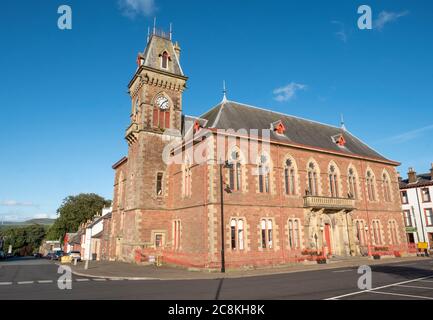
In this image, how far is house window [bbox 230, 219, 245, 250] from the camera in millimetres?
22672

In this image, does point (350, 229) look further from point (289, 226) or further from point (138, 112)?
point (138, 112)

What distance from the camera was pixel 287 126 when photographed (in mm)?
31344

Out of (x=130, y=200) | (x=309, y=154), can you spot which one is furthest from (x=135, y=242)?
(x=309, y=154)

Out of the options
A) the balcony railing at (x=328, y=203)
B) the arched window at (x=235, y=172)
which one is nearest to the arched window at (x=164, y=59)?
the arched window at (x=235, y=172)

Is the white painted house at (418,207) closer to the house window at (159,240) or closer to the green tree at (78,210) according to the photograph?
the house window at (159,240)

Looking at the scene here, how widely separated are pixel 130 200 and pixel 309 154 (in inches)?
709

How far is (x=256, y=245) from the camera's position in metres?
23.5

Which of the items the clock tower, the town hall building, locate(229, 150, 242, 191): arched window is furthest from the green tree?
locate(229, 150, 242, 191): arched window

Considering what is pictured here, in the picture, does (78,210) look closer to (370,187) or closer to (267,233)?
(267,233)

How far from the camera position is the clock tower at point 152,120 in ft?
90.9

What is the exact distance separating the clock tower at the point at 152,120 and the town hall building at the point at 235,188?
0.33ft

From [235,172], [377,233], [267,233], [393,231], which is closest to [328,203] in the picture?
[267,233]

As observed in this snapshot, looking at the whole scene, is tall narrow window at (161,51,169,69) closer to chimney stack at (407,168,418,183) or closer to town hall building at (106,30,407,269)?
town hall building at (106,30,407,269)

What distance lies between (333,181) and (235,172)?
39.8ft
